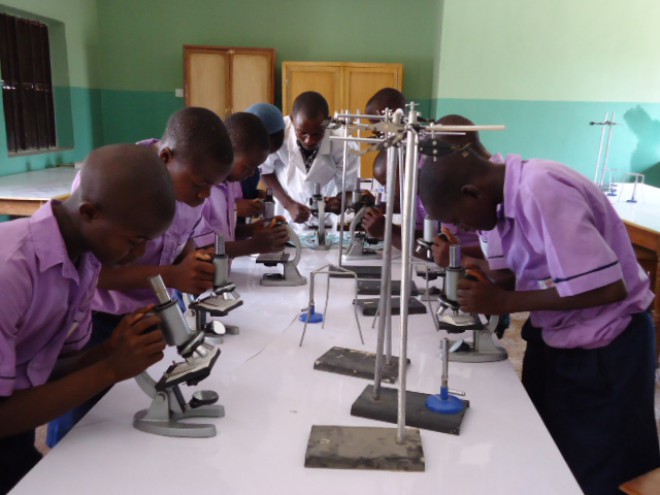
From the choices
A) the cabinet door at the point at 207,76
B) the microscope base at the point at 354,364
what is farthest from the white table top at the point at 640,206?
the cabinet door at the point at 207,76

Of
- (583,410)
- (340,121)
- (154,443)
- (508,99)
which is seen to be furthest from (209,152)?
(508,99)

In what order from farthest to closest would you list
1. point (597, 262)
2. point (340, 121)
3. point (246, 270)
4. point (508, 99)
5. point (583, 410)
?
1. point (508, 99)
2. point (246, 270)
3. point (340, 121)
4. point (583, 410)
5. point (597, 262)

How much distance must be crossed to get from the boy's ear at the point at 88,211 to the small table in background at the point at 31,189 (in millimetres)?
2164

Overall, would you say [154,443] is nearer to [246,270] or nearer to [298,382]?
[298,382]

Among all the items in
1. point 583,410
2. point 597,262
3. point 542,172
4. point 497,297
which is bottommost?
point 583,410

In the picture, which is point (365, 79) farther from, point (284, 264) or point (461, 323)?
point (461, 323)

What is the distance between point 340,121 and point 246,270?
2.58 feet

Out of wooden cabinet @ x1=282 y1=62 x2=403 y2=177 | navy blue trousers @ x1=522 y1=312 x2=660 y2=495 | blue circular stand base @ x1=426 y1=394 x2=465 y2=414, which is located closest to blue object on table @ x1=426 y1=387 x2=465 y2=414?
blue circular stand base @ x1=426 y1=394 x2=465 y2=414

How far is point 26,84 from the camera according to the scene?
523 cm

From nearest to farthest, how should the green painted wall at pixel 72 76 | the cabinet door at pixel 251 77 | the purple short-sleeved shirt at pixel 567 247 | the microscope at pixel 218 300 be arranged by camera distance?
the purple short-sleeved shirt at pixel 567 247, the microscope at pixel 218 300, the green painted wall at pixel 72 76, the cabinet door at pixel 251 77

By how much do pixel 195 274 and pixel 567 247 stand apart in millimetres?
887

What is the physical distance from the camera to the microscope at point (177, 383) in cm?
102

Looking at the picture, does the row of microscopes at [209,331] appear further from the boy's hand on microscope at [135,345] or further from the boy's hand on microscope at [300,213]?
the boy's hand on microscope at [300,213]

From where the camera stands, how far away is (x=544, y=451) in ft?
3.38
